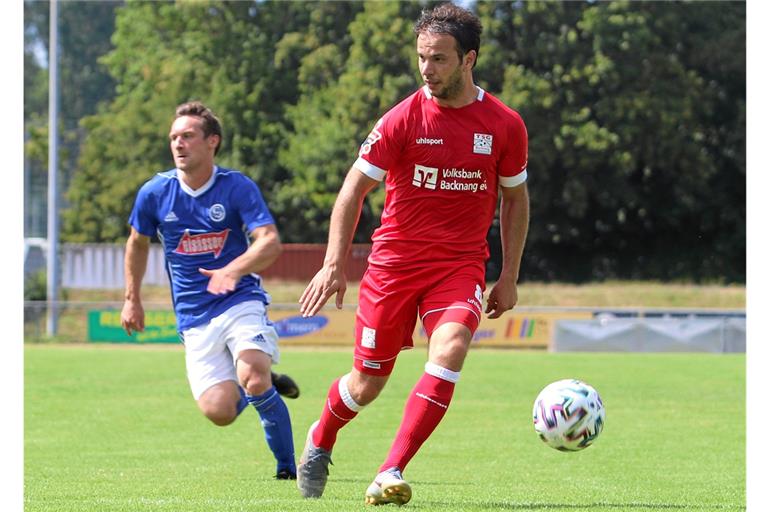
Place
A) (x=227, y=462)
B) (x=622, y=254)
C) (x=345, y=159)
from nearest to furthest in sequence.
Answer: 1. (x=227, y=462)
2. (x=345, y=159)
3. (x=622, y=254)

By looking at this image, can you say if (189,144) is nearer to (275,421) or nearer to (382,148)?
(275,421)

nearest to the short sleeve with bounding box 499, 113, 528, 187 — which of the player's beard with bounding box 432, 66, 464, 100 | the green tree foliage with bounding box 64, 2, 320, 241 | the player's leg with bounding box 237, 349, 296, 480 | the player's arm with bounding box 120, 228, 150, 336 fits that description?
the player's beard with bounding box 432, 66, 464, 100

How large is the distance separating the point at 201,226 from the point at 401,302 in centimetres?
225

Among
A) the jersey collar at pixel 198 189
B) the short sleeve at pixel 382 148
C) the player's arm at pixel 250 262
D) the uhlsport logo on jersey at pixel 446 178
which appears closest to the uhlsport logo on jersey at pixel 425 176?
the uhlsport logo on jersey at pixel 446 178

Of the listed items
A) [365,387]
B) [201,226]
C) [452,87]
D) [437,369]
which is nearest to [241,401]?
[201,226]

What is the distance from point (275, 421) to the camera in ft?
28.1

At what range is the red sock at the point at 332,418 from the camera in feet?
23.5

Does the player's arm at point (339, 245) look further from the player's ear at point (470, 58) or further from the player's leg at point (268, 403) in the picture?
the player's leg at point (268, 403)

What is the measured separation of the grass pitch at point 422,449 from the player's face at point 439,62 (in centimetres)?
226

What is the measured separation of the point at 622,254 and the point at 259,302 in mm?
45385

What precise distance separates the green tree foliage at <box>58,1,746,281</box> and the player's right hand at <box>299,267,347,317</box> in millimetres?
38984

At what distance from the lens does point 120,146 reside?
5603 centimetres

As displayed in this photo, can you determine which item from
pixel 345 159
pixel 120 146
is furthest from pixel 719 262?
pixel 120 146
